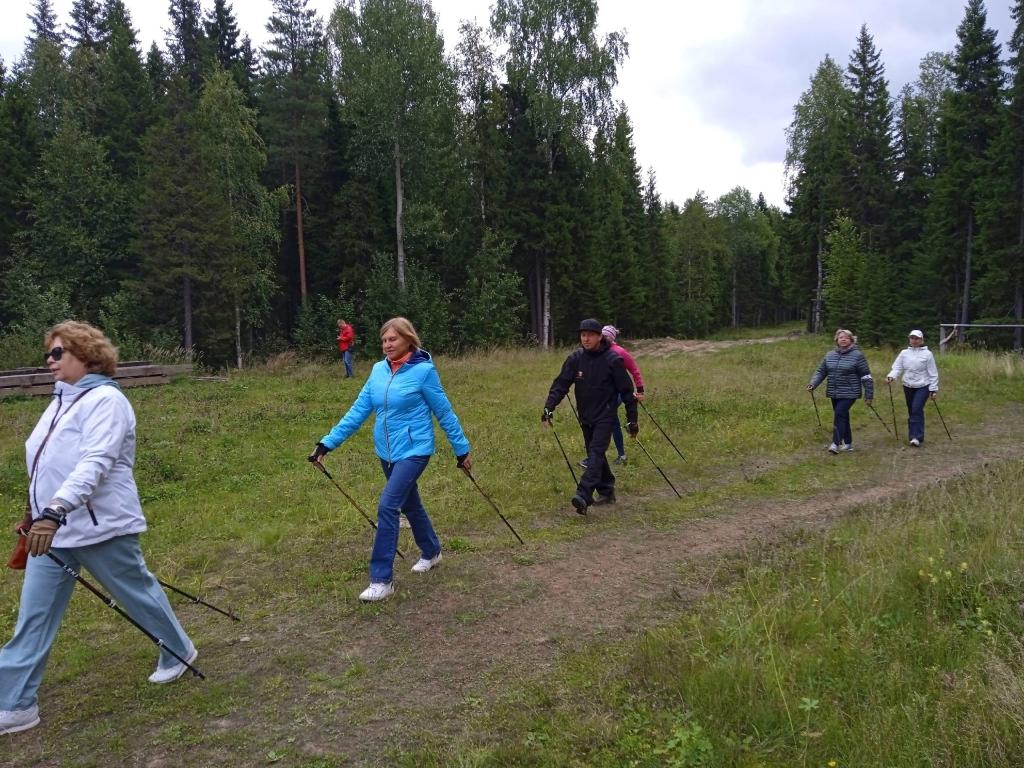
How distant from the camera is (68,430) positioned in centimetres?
370

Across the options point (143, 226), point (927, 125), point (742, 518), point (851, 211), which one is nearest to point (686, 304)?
point (851, 211)

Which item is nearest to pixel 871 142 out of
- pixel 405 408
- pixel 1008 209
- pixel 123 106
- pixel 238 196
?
pixel 1008 209

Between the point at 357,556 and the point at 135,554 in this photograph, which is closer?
the point at 135,554

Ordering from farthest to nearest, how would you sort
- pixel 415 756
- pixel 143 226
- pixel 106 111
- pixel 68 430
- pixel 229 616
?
pixel 106 111, pixel 143 226, pixel 229 616, pixel 68 430, pixel 415 756

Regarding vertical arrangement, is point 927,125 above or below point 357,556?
above

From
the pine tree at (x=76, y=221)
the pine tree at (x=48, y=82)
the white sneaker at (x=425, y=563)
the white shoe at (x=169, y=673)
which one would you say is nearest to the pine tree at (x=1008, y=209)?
the white sneaker at (x=425, y=563)

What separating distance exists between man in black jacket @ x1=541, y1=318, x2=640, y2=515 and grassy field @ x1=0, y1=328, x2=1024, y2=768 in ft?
1.57

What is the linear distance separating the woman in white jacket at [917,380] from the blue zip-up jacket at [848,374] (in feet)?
2.10

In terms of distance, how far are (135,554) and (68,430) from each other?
77 cm

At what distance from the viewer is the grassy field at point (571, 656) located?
3.36m

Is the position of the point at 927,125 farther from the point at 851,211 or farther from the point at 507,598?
the point at 507,598

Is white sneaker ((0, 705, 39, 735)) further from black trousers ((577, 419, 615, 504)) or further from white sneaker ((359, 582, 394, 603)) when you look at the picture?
black trousers ((577, 419, 615, 504))

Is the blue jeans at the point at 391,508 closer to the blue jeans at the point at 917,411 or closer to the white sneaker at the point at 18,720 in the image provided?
the white sneaker at the point at 18,720

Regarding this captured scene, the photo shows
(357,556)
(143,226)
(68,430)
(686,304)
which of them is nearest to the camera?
(68,430)
